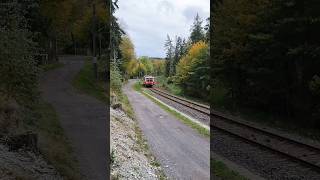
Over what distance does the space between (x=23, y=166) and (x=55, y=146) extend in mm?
2814

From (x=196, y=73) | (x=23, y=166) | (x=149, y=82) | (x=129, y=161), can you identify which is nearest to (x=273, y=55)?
(x=196, y=73)

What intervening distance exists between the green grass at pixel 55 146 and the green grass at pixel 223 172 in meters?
3.69

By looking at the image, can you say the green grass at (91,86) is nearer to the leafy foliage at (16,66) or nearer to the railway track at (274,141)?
the railway track at (274,141)

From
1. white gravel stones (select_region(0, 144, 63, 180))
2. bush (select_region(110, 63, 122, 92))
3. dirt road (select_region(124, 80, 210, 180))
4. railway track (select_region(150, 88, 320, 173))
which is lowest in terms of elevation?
dirt road (select_region(124, 80, 210, 180))

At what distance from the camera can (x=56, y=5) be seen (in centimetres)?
3494

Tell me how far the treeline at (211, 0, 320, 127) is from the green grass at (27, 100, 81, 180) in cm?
1064

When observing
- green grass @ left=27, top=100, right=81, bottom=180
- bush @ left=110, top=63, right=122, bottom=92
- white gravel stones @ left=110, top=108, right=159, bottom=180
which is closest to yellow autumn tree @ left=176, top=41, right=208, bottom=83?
bush @ left=110, top=63, right=122, bottom=92

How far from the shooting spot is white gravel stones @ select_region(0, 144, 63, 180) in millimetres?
7141

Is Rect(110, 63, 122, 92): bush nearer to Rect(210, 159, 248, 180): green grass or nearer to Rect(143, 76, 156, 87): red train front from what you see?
Rect(210, 159, 248, 180): green grass

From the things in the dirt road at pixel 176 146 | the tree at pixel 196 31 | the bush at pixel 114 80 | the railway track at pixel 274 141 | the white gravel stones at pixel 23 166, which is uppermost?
the tree at pixel 196 31

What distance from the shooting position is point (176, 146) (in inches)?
620

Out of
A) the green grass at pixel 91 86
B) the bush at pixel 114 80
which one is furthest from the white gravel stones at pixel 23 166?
the bush at pixel 114 80

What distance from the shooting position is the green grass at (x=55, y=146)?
30.3ft

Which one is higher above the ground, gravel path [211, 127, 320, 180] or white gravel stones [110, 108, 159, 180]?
white gravel stones [110, 108, 159, 180]
